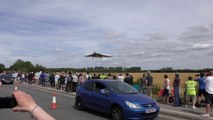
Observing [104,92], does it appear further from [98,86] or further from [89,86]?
[89,86]

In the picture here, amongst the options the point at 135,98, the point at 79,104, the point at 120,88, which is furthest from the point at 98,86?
the point at 135,98

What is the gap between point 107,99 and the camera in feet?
43.6

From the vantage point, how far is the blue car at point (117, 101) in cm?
1220

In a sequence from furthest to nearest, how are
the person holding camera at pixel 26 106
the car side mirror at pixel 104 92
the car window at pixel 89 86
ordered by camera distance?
the car window at pixel 89 86, the car side mirror at pixel 104 92, the person holding camera at pixel 26 106

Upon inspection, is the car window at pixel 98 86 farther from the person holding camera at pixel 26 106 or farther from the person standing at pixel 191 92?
the person holding camera at pixel 26 106

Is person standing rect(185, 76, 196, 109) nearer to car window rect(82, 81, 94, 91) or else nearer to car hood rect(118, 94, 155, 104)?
car hood rect(118, 94, 155, 104)

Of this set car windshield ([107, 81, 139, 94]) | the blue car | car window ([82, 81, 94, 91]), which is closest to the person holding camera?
the blue car

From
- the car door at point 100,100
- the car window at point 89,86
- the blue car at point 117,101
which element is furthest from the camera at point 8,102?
the car window at point 89,86

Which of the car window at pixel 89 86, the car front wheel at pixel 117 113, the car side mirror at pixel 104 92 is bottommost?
the car front wheel at pixel 117 113

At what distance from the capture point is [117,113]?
41.3ft

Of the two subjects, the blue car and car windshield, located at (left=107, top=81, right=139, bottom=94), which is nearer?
the blue car

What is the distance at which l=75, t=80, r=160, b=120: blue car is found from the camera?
1220cm

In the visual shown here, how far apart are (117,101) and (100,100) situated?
4.13 ft

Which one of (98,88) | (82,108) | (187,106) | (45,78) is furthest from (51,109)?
(45,78)
